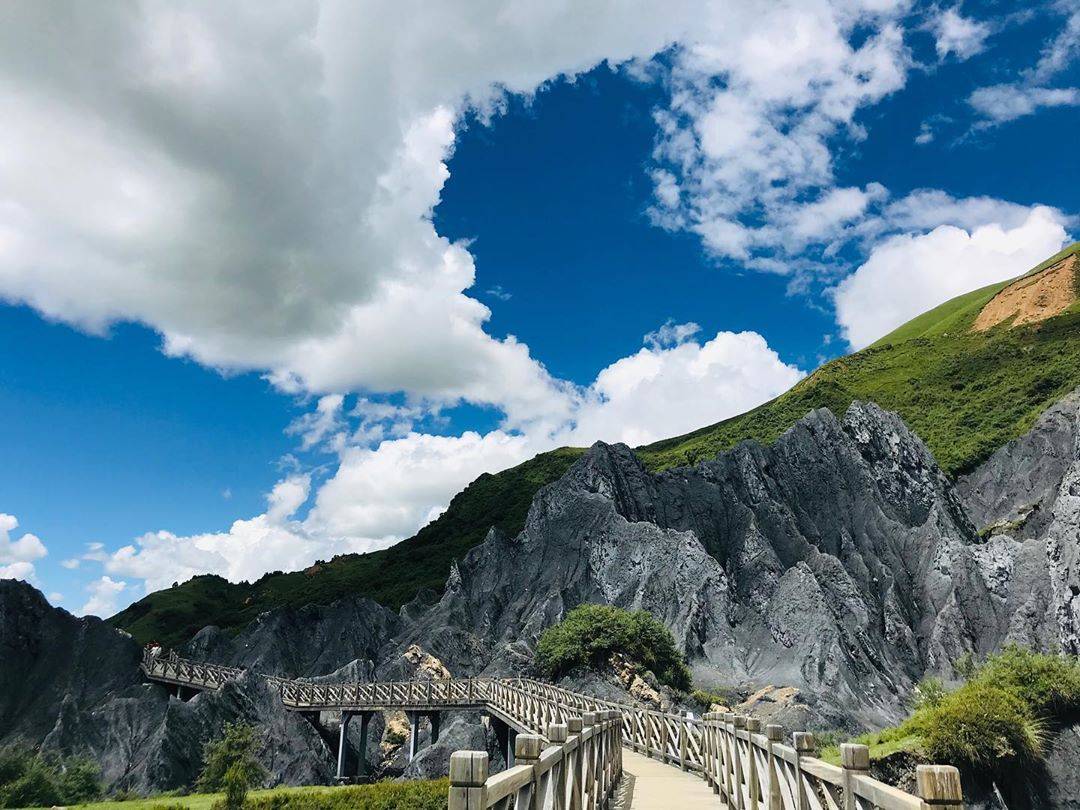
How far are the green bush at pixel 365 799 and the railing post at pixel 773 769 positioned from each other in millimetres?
17970

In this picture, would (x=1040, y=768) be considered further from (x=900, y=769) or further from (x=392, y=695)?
(x=392, y=695)

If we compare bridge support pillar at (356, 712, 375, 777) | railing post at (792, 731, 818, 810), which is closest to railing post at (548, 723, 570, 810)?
railing post at (792, 731, 818, 810)

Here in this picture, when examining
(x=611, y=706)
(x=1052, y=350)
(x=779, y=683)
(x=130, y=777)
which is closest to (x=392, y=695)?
(x=130, y=777)

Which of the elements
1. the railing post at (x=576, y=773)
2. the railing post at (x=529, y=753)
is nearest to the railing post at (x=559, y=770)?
the railing post at (x=576, y=773)

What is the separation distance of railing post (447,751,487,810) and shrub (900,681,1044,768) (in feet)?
74.0

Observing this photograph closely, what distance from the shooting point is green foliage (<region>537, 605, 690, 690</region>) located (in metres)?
46.3

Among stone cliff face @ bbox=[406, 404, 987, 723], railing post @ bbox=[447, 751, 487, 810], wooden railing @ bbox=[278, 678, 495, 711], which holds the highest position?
stone cliff face @ bbox=[406, 404, 987, 723]

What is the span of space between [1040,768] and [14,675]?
60.0 meters

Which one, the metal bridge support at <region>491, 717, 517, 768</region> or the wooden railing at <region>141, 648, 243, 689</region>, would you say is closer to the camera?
the metal bridge support at <region>491, 717, 517, 768</region>

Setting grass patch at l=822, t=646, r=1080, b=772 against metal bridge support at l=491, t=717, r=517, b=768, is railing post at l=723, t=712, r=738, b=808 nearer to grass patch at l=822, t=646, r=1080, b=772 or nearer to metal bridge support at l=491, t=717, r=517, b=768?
grass patch at l=822, t=646, r=1080, b=772

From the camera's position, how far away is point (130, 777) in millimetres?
36594

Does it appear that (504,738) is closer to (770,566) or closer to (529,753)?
(770,566)

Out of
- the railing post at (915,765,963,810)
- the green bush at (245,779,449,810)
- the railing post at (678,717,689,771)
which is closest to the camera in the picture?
the railing post at (915,765,963,810)

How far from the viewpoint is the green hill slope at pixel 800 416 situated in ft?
338
